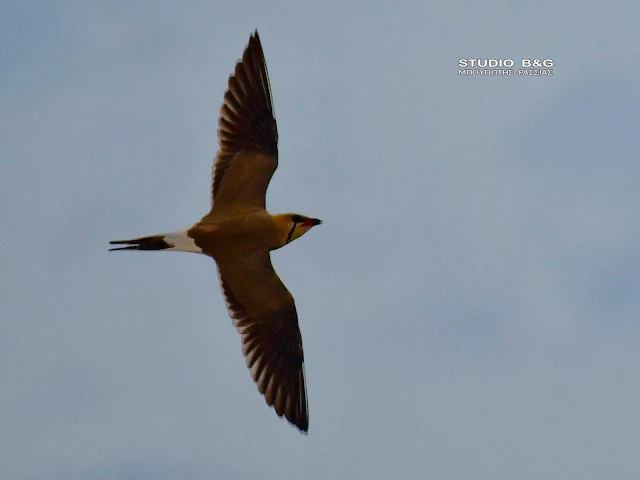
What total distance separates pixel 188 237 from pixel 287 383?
2.28 metres

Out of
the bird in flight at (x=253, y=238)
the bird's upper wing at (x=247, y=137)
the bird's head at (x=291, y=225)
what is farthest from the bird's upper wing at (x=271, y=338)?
the bird's upper wing at (x=247, y=137)

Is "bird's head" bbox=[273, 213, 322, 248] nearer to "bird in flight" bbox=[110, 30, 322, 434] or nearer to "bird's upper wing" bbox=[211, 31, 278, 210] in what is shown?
"bird in flight" bbox=[110, 30, 322, 434]

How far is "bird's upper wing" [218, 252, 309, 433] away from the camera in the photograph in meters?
12.0

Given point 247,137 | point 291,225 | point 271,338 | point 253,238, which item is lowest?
point 271,338

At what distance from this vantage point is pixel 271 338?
40.2 feet

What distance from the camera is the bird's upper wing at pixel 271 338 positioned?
12.0m

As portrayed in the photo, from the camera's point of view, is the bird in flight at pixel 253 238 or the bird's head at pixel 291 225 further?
the bird's head at pixel 291 225

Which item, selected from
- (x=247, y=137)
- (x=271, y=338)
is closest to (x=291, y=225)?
(x=247, y=137)

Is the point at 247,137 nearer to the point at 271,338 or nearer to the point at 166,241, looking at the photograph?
the point at 166,241

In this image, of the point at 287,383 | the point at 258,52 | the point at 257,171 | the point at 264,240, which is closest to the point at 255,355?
the point at 287,383

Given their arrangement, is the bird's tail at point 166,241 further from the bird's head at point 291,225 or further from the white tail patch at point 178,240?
the bird's head at point 291,225

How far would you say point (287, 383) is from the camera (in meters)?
12.3

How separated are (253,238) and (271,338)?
1.44m

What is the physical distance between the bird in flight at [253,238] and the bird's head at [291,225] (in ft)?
0.04
